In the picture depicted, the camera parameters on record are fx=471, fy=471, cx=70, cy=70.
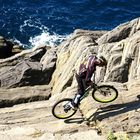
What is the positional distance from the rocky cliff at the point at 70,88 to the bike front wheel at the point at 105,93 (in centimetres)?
41

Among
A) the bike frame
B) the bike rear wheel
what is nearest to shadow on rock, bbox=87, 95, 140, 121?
the bike rear wheel

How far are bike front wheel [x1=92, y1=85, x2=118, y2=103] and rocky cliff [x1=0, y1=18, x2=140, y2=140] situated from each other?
410 millimetres

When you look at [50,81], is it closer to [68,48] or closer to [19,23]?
[68,48]

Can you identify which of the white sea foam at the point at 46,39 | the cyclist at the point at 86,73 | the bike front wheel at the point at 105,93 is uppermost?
the white sea foam at the point at 46,39

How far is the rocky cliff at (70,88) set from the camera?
79.8 feet

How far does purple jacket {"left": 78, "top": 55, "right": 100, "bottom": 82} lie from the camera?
24.0 metres

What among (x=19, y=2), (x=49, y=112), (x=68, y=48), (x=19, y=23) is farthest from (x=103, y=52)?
(x=19, y=2)

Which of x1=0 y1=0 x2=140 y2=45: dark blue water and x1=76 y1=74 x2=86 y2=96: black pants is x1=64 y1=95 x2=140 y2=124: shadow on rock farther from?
x1=0 y1=0 x2=140 y2=45: dark blue water

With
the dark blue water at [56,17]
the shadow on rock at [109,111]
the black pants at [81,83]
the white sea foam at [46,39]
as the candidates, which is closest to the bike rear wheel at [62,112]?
the shadow on rock at [109,111]

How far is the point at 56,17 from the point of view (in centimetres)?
6344

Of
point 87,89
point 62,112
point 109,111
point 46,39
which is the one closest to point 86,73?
point 87,89

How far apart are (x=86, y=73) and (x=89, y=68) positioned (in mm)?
377

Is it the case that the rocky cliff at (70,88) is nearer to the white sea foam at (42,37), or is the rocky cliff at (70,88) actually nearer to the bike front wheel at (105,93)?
the bike front wheel at (105,93)

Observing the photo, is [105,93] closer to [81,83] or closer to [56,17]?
[81,83]
